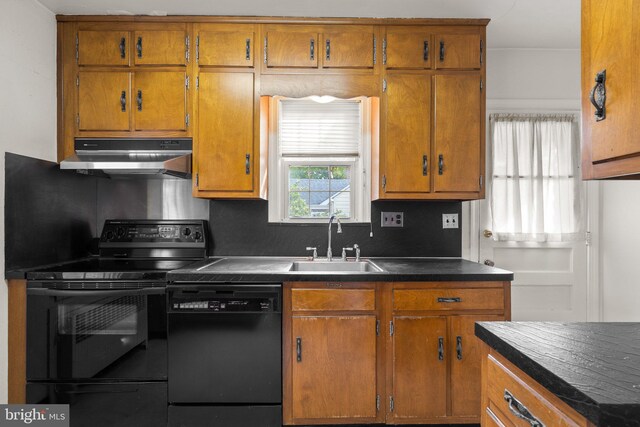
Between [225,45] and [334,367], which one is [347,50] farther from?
[334,367]

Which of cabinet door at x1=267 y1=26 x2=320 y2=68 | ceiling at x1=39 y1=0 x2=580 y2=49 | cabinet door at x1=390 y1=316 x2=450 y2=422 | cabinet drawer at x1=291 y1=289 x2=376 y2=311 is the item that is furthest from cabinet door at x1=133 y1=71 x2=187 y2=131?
cabinet door at x1=390 y1=316 x2=450 y2=422

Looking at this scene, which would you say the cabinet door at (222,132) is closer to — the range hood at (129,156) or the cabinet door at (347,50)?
the range hood at (129,156)

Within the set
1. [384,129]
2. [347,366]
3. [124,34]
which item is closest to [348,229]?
[384,129]

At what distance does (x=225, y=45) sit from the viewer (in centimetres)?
254

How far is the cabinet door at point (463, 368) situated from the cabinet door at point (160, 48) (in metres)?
2.36

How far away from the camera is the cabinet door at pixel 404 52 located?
2.54 metres

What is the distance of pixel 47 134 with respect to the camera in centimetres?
246

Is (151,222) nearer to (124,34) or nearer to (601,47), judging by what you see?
(124,34)

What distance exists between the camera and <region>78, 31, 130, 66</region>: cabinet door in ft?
8.33

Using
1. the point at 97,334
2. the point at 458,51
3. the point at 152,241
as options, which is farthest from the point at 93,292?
the point at 458,51

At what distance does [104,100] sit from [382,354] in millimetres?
2365

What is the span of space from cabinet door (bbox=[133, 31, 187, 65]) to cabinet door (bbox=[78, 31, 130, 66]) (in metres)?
0.08

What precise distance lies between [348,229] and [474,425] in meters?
1.44

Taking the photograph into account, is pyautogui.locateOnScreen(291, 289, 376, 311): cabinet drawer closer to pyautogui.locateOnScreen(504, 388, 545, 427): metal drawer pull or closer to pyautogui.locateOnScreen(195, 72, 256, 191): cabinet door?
pyautogui.locateOnScreen(195, 72, 256, 191): cabinet door
